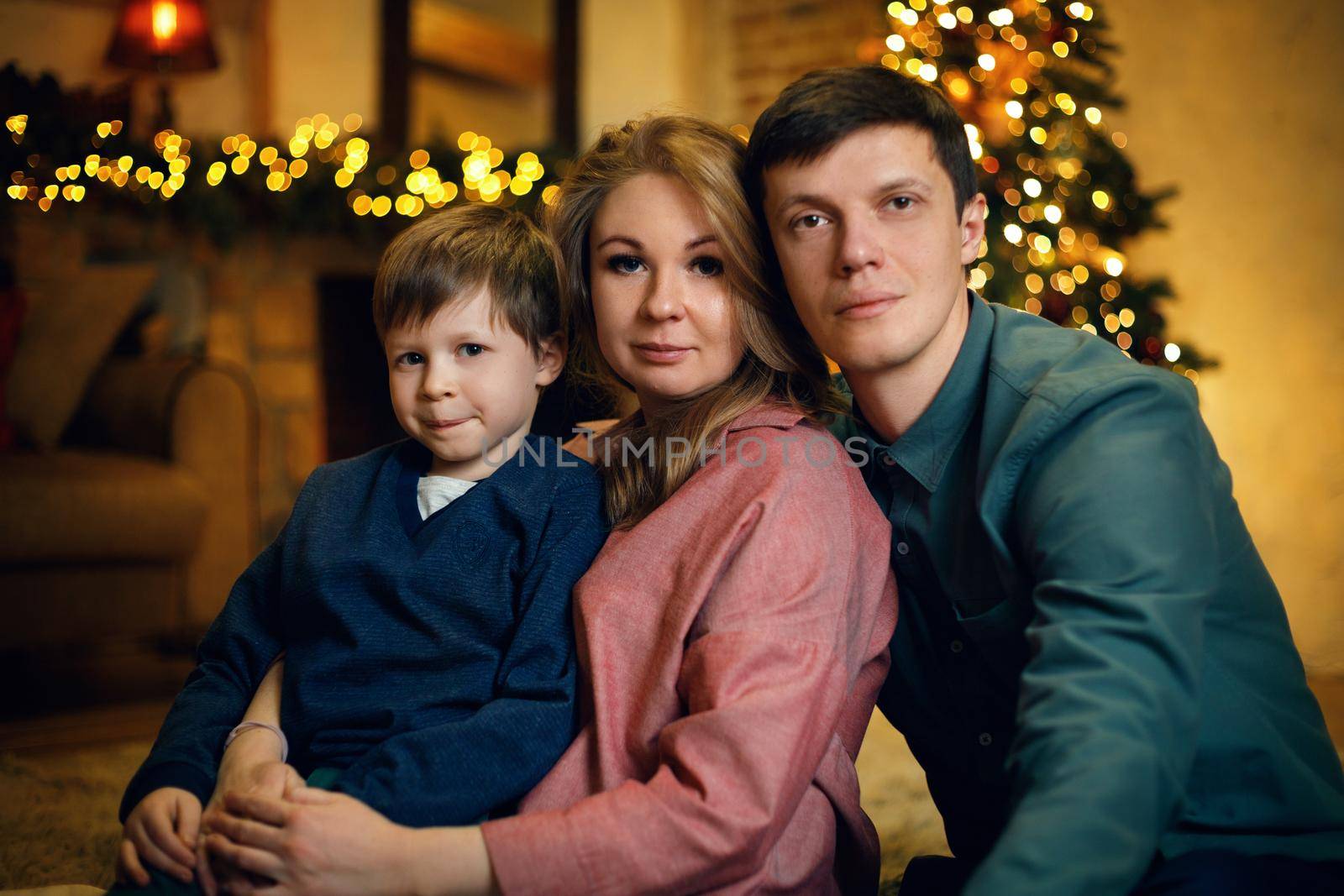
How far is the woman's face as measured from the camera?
1254 mm

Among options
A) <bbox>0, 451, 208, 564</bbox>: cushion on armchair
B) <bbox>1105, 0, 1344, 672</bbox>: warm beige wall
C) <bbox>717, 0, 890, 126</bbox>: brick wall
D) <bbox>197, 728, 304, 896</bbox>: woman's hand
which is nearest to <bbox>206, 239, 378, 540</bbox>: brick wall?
<bbox>0, 451, 208, 564</bbox>: cushion on armchair

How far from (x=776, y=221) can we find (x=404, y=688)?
64 centimetres

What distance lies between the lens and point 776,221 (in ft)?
4.00

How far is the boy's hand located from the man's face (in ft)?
2.68

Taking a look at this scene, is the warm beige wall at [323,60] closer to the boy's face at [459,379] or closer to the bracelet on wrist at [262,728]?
the boy's face at [459,379]

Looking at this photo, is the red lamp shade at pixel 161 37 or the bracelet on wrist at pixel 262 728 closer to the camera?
the bracelet on wrist at pixel 262 728

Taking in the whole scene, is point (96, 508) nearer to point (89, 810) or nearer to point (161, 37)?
point (89, 810)

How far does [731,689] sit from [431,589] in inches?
15.0

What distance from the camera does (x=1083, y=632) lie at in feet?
2.99

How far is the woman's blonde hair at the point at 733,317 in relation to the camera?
1.25m

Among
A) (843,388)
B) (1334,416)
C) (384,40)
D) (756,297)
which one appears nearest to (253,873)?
(756,297)

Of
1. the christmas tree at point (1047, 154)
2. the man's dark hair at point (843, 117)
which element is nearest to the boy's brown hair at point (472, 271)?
the man's dark hair at point (843, 117)

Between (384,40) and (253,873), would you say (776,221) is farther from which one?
(384,40)

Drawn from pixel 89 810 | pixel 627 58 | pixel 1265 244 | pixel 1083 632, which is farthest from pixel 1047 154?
pixel 89 810
